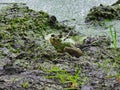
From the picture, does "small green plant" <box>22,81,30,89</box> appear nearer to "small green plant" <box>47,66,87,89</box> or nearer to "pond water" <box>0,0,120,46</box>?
"small green plant" <box>47,66,87,89</box>

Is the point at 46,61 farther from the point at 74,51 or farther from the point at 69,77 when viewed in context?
the point at 69,77

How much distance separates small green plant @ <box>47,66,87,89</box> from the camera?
1716 mm

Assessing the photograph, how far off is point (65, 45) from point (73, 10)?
90 cm

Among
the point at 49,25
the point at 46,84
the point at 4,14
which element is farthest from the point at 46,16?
the point at 46,84

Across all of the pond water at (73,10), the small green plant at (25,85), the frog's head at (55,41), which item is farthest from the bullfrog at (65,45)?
the small green plant at (25,85)

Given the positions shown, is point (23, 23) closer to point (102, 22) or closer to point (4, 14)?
point (4, 14)

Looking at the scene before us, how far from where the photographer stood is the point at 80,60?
2035 millimetres

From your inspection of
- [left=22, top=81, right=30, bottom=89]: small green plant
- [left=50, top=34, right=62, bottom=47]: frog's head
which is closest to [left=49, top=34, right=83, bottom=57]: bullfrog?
[left=50, top=34, right=62, bottom=47]: frog's head

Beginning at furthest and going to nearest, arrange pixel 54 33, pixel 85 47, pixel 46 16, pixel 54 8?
pixel 54 8
pixel 46 16
pixel 54 33
pixel 85 47

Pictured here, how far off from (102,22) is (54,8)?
456mm

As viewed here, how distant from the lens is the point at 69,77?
174cm

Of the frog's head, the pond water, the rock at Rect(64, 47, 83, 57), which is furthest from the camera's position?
the pond water

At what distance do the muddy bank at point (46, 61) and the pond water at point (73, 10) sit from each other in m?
0.14

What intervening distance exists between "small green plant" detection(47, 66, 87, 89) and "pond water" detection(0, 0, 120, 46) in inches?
31.0
